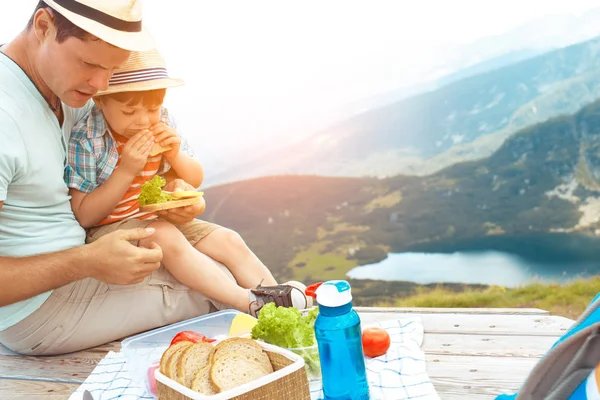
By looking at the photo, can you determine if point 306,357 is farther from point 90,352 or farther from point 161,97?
point 161,97

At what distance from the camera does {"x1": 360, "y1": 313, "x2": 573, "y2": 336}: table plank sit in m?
2.13

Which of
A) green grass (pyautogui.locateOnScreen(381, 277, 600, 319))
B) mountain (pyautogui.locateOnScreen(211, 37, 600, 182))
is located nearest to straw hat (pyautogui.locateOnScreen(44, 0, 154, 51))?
green grass (pyautogui.locateOnScreen(381, 277, 600, 319))

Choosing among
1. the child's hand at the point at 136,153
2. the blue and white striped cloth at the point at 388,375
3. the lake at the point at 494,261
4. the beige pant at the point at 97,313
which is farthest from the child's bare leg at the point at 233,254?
the lake at the point at 494,261

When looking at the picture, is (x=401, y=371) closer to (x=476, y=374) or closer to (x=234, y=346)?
(x=476, y=374)

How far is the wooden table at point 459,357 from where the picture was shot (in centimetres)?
181

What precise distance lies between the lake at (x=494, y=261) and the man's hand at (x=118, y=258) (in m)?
3.45

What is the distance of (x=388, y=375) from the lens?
185 cm

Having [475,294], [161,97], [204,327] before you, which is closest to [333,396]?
[204,327]

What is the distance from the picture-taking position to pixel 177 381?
1521 mm

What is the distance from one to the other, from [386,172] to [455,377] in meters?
3.97

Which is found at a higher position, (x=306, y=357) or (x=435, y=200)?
(x=306, y=357)

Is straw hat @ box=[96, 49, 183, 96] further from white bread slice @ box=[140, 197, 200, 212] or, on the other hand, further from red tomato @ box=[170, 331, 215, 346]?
red tomato @ box=[170, 331, 215, 346]

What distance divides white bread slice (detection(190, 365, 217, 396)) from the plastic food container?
0.39 m

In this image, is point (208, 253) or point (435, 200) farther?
point (435, 200)
